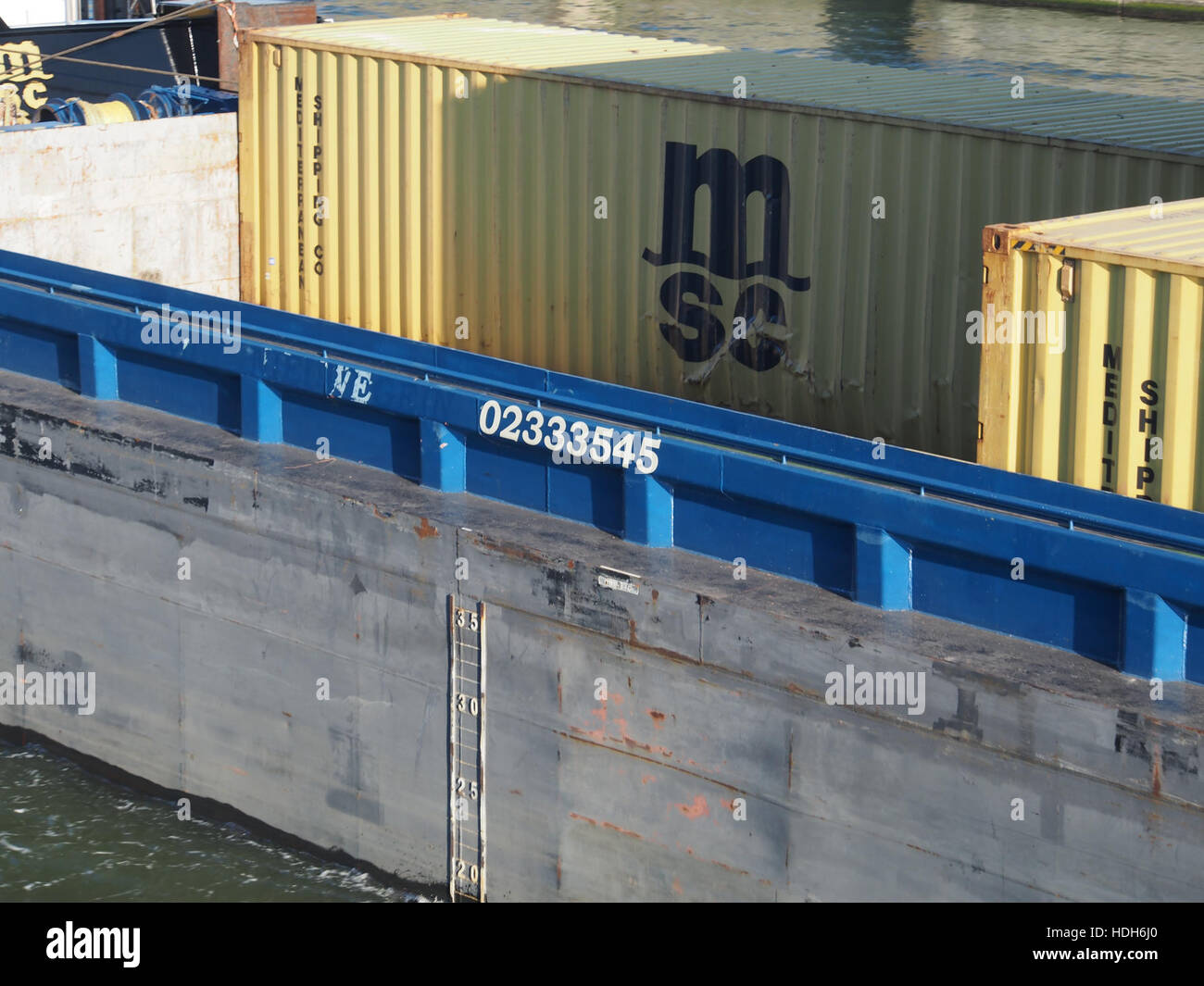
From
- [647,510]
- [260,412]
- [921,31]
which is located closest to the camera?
[647,510]

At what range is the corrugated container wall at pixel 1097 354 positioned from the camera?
27.5ft

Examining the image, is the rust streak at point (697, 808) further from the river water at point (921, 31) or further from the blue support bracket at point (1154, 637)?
the river water at point (921, 31)

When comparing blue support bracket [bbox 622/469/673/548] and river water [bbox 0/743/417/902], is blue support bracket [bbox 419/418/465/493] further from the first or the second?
river water [bbox 0/743/417/902]

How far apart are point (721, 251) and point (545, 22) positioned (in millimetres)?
38219

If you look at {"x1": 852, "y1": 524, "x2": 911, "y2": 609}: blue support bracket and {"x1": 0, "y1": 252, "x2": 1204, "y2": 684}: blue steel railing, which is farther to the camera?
{"x1": 852, "y1": 524, "x2": 911, "y2": 609}: blue support bracket

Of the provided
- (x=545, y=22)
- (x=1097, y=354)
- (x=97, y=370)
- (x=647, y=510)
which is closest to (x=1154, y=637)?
(x=1097, y=354)

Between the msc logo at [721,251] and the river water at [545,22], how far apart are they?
4737mm

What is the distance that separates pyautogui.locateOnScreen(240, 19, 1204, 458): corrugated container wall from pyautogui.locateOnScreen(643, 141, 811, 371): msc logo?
0.05ft

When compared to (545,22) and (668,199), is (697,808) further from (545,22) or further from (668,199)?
(545,22)

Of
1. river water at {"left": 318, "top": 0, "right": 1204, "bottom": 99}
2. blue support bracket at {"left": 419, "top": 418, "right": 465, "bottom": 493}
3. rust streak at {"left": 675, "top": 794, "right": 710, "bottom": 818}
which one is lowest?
rust streak at {"left": 675, "top": 794, "right": 710, "bottom": 818}

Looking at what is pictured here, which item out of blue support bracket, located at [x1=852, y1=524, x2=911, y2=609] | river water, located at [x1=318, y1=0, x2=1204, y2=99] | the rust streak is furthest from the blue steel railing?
river water, located at [x1=318, y1=0, x2=1204, y2=99]

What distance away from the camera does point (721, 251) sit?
40.9 ft

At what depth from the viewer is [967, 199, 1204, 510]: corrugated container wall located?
27.5 feet

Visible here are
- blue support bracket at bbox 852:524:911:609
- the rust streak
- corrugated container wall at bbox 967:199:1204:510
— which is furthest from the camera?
the rust streak
